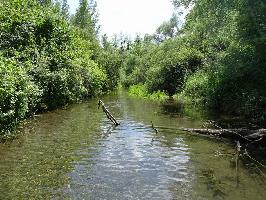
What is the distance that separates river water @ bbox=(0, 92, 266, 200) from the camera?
11.3 metres

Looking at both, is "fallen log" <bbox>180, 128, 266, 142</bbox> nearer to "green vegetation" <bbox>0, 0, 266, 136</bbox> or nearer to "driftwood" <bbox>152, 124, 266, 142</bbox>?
"driftwood" <bbox>152, 124, 266, 142</bbox>

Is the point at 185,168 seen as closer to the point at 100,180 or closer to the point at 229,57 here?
the point at 100,180

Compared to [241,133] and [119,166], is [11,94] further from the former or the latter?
[241,133]

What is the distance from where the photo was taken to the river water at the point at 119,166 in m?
11.3

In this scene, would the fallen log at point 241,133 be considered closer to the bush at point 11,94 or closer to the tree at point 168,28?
the bush at point 11,94

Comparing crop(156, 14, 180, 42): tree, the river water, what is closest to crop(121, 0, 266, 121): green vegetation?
the river water

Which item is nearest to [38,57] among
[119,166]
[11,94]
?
[11,94]

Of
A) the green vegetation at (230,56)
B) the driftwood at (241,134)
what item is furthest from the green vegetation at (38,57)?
the green vegetation at (230,56)

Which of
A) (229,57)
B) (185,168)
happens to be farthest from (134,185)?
(229,57)

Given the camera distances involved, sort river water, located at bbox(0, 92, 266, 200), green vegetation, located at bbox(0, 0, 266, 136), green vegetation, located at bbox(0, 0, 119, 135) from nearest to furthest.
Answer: river water, located at bbox(0, 92, 266, 200), green vegetation, located at bbox(0, 0, 266, 136), green vegetation, located at bbox(0, 0, 119, 135)

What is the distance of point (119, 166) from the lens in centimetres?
1415

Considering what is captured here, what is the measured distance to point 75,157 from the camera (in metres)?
15.4

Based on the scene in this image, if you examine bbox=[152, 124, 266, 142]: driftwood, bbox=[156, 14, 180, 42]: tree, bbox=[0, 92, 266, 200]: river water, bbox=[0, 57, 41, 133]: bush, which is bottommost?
bbox=[0, 92, 266, 200]: river water

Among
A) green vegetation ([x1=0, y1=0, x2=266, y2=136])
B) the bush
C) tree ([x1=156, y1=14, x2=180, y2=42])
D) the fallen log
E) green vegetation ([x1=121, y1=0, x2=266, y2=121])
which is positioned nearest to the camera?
the fallen log
